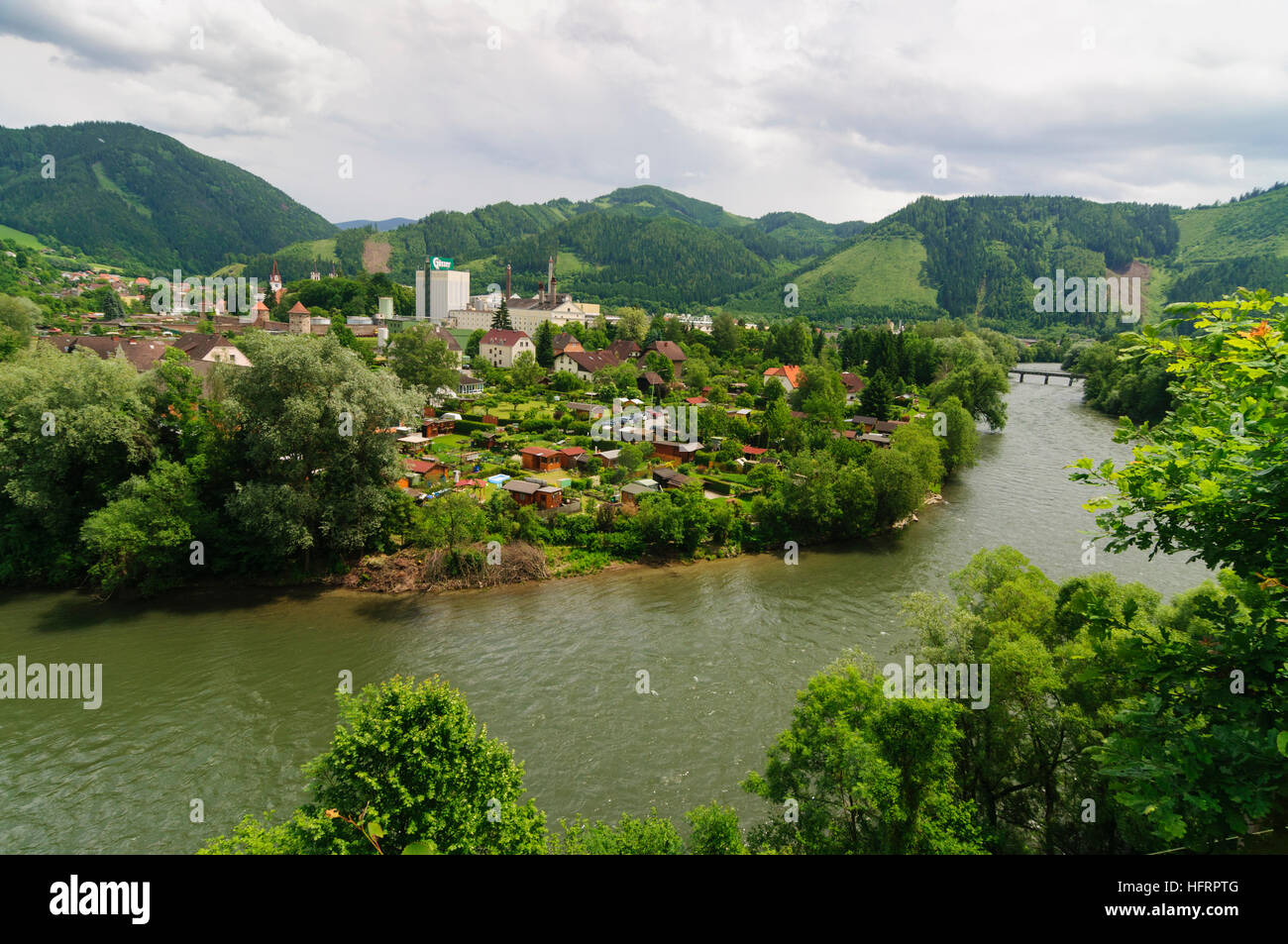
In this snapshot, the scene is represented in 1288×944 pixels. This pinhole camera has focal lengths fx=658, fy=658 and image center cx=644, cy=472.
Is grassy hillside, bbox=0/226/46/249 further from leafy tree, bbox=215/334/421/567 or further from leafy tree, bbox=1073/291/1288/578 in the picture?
leafy tree, bbox=1073/291/1288/578

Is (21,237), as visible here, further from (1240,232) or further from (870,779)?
A: (1240,232)

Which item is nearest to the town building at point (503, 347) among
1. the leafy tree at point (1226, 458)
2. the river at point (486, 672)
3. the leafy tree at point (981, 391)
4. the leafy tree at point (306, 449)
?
the leafy tree at point (981, 391)

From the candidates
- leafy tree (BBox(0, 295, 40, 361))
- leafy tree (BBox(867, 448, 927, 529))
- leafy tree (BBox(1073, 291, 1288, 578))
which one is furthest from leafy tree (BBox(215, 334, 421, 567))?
leafy tree (BBox(0, 295, 40, 361))

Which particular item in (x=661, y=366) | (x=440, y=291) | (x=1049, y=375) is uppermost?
(x=440, y=291)

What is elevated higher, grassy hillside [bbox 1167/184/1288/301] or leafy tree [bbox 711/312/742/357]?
grassy hillside [bbox 1167/184/1288/301]

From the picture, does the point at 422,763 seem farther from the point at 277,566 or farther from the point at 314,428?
the point at 277,566

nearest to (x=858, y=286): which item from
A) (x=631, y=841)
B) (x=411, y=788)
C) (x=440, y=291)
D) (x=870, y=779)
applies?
(x=440, y=291)

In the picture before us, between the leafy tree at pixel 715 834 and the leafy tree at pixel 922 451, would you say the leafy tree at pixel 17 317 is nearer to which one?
the leafy tree at pixel 715 834
